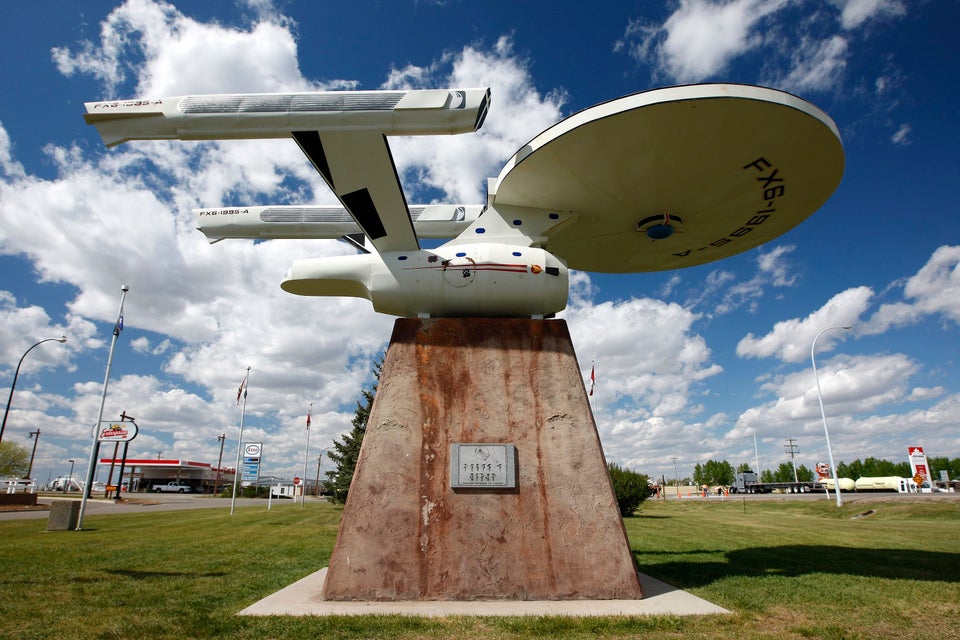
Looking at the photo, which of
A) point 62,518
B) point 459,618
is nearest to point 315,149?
point 459,618

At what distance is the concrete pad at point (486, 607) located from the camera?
22.9ft

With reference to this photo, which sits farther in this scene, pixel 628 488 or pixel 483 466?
pixel 628 488

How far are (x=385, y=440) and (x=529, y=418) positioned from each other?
229 centimetres

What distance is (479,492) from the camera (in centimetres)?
818

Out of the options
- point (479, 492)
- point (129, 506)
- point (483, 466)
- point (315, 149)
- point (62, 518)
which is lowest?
point (129, 506)

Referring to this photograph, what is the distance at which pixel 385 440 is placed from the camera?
8359 mm

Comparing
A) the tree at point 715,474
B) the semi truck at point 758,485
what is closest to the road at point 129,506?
the semi truck at point 758,485

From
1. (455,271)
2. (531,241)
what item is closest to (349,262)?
(455,271)

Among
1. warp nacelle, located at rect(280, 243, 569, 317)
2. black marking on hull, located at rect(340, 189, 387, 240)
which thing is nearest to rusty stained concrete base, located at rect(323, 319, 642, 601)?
warp nacelle, located at rect(280, 243, 569, 317)

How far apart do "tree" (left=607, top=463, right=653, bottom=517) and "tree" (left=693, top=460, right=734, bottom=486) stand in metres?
102

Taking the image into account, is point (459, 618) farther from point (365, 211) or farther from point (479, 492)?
point (365, 211)

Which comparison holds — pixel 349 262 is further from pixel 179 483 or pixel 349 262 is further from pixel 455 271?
pixel 179 483

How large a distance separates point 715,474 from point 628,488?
107715 millimetres

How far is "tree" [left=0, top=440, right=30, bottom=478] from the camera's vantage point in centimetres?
6606
